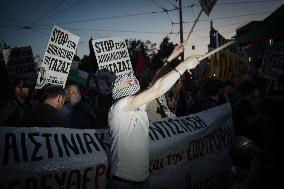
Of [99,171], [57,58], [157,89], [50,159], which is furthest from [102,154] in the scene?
[57,58]

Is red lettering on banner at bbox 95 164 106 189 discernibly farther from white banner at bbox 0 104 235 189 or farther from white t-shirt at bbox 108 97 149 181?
white t-shirt at bbox 108 97 149 181

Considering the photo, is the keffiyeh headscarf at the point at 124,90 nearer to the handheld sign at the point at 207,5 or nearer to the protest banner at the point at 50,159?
the protest banner at the point at 50,159

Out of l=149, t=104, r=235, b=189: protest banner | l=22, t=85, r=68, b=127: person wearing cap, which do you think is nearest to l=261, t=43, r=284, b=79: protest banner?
l=149, t=104, r=235, b=189: protest banner

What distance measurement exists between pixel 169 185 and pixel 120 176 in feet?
5.57

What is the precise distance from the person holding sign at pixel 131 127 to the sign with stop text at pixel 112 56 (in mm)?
4948

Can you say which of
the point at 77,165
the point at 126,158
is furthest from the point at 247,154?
the point at 77,165

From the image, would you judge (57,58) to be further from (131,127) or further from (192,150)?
(131,127)

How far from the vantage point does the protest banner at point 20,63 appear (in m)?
9.13

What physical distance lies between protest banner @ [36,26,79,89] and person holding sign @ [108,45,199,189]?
389 cm

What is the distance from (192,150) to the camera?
18.7 feet

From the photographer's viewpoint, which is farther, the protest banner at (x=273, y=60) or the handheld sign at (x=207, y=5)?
the protest banner at (x=273, y=60)

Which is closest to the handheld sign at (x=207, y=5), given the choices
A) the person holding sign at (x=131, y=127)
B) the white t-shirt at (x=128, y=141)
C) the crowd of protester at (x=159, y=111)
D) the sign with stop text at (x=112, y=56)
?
the person holding sign at (x=131, y=127)

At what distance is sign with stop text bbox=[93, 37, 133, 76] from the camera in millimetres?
8719

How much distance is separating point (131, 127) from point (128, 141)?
15cm
